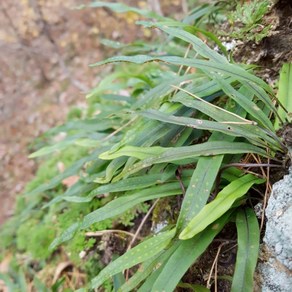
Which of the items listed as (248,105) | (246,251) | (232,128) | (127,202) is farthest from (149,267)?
(248,105)

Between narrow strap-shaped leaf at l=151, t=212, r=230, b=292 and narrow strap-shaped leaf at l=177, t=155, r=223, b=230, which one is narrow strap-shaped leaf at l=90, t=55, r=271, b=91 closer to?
narrow strap-shaped leaf at l=177, t=155, r=223, b=230

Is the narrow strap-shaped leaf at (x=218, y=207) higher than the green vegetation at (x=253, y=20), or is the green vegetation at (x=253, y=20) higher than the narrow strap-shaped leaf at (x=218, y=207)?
the green vegetation at (x=253, y=20)

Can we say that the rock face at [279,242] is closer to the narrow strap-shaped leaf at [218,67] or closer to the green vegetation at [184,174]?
the green vegetation at [184,174]

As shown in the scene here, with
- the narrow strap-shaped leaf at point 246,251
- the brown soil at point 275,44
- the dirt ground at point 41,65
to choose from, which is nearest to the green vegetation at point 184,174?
the narrow strap-shaped leaf at point 246,251

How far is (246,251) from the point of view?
1.34m

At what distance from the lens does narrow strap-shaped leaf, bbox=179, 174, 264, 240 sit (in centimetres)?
126

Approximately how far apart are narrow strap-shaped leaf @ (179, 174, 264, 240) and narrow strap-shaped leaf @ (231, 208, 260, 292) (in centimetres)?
12

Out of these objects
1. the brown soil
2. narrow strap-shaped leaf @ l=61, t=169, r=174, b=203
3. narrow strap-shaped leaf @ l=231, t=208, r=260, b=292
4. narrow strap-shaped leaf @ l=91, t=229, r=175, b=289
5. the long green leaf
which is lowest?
narrow strap-shaped leaf @ l=231, t=208, r=260, b=292

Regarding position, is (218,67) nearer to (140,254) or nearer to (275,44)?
(275,44)

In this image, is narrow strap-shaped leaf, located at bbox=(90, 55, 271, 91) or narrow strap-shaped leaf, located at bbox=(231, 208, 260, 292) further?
narrow strap-shaped leaf, located at bbox=(90, 55, 271, 91)

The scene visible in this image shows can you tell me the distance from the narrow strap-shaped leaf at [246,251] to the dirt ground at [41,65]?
3717 mm

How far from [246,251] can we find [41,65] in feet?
17.3

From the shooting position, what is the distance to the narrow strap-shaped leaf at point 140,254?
1.37m

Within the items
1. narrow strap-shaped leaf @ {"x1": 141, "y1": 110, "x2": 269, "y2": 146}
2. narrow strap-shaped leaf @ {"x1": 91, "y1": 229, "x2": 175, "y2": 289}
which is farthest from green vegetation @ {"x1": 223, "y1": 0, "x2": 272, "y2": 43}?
narrow strap-shaped leaf @ {"x1": 91, "y1": 229, "x2": 175, "y2": 289}
